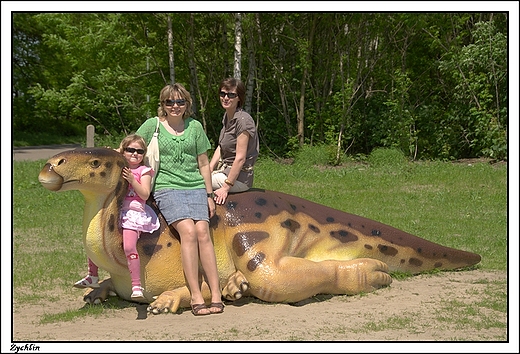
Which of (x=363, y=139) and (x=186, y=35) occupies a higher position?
(x=186, y=35)

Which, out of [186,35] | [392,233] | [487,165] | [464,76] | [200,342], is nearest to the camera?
[200,342]

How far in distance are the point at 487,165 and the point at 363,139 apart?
4.17 meters

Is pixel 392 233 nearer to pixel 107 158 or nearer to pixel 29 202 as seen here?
pixel 107 158

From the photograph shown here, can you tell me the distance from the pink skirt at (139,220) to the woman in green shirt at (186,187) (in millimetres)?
99

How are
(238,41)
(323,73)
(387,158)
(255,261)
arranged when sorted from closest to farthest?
(255,261)
(238,41)
(387,158)
(323,73)

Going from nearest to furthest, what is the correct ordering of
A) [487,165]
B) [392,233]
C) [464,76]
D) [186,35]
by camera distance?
[392,233] < [487,165] < [464,76] < [186,35]

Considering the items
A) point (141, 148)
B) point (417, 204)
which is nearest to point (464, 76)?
point (417, 204)

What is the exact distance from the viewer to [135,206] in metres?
5.60

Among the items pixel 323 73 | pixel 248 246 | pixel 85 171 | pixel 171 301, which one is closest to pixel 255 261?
pixel 248 246

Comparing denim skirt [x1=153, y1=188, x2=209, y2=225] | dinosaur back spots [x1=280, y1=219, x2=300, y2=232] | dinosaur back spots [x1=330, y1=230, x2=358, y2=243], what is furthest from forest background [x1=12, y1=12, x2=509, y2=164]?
denim skirt [x1=153, y1=188, x2=209, y2=225]

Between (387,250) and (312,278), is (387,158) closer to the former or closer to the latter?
(387,250)

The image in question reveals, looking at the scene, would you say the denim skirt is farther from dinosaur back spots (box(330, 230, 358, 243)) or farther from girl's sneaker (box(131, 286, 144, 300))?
dinosaur back spots (box(330, 230, 358, 243))

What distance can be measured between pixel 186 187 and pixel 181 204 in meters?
0.17

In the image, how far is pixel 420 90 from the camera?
19531mm
